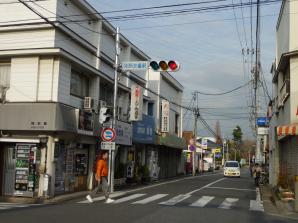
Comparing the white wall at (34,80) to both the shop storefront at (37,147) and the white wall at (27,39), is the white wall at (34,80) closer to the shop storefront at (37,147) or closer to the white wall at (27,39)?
the white wall at (27,39)

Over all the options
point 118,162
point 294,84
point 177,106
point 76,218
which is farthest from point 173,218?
point 177,106

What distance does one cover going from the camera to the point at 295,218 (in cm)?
1401

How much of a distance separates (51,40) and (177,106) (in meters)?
28.7

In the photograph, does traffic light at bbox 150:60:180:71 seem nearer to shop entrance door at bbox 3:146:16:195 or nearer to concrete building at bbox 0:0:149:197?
concrete building at bbox 0:0:149:197

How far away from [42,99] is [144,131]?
12847 mm

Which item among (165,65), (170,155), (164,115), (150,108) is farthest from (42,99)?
(170,155)

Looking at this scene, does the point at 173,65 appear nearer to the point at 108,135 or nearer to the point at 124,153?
the point at 108,135

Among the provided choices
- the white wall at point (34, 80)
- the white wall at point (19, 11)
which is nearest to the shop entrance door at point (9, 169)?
the white wall at point (34, 80)

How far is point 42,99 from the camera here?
19703 millimetres

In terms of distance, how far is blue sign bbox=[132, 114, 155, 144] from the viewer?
2973cm

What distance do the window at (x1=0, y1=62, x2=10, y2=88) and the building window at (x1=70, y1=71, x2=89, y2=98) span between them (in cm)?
297

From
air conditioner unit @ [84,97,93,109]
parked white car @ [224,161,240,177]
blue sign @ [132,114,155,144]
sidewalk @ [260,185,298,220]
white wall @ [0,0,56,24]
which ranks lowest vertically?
sidewalk @ [260,185,298,220]

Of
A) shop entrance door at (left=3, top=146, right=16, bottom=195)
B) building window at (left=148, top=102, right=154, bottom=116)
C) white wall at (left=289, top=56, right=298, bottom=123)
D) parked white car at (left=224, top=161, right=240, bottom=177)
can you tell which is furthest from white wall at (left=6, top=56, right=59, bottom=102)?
Answer: parked white car at (left=224, top=161, right=240, bottom=177)

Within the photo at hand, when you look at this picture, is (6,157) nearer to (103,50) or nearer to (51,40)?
(51,40)
